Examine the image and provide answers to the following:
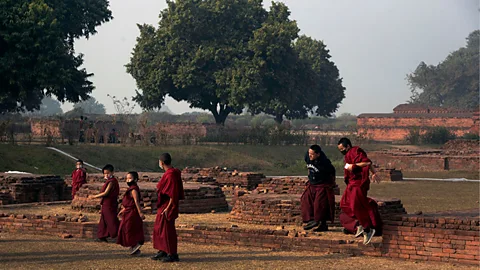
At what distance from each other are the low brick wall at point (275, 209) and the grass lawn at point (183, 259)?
1938mm

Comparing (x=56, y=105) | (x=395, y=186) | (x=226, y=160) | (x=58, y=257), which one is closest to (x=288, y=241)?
(x=58, y=257)

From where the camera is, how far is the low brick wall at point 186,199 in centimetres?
1430

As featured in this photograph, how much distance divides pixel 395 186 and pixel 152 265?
1551 cm

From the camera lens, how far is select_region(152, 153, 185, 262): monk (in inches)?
366

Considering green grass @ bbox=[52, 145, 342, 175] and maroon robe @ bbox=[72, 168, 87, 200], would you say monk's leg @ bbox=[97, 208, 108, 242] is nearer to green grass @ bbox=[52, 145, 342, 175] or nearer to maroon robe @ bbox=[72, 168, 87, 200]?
maroon robe @ bbox=[72, 168, 87, 200]

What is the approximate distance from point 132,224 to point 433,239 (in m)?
3.80

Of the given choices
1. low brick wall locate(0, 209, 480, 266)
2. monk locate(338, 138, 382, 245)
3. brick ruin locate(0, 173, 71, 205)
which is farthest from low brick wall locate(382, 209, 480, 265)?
brick ruin locate(0, 173, 71, 205)

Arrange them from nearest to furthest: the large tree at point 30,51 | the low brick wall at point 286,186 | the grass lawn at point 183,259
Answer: the grass lawn at point 183,259 → the low brick wall at point 286,186 → the large tree at point 30,51

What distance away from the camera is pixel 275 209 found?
1240 centimetres

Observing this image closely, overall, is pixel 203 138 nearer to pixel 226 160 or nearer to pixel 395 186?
pixel 226 160

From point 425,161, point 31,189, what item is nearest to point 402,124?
point 425,161

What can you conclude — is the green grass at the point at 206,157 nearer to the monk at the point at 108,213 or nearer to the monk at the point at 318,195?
the monk at the point at 108,213

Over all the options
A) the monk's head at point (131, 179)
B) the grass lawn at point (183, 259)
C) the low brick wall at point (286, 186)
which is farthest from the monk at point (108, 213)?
the low brick wall at point (286, 186)

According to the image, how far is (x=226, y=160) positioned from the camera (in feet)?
111
